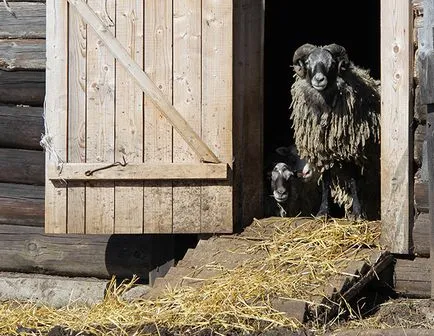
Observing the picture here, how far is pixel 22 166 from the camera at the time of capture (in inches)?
341

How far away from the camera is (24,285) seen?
28.0ft

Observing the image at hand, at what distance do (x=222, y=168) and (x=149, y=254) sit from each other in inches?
50.1

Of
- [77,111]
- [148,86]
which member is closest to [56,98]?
[77,111]

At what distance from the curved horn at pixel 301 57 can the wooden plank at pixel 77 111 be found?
1.64 m

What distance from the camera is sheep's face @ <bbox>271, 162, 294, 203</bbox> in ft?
28.1

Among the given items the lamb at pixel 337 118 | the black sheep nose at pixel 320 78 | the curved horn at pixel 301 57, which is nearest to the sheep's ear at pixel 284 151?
the lamb at pixel 337 118

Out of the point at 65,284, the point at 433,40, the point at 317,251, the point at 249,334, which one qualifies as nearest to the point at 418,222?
the point at 317,251

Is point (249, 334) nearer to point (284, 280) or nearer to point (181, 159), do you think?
point (284, 280)

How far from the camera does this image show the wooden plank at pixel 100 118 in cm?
760

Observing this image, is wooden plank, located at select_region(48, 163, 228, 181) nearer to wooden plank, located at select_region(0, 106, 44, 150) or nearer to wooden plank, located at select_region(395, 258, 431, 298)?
wooden plank, located at select_region(0, 106, 44, 150)

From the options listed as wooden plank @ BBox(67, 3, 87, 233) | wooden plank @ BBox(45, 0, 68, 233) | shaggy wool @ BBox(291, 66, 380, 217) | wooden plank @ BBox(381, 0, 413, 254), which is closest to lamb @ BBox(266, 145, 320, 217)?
shaggy wool @ BBox(291, 66, 380, 217)

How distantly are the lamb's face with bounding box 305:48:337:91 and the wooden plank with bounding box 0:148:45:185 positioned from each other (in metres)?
2.38

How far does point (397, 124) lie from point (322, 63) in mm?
929

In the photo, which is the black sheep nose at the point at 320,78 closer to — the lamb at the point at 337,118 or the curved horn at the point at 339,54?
the lamb at the point at 337,118
